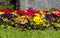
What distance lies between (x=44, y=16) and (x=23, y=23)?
0.71 meters

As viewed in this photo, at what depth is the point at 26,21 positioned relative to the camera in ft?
23.4

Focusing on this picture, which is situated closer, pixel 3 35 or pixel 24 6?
pixel 3 35

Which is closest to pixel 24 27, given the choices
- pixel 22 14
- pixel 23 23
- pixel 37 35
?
pixel 23 23

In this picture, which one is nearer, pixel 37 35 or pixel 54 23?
pixel 37 35

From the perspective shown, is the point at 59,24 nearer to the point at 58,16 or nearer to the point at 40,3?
the point at 58,16

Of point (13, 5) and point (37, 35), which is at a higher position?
point (37, 35)

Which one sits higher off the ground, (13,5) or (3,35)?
(3,35)

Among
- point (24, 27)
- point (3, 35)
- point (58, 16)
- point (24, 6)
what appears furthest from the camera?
point (24, 6)

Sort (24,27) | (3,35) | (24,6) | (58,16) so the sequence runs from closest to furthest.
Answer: (3,35) < (24,27) < (58,16) < (24,6)

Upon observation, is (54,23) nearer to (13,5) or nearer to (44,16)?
(44,16)

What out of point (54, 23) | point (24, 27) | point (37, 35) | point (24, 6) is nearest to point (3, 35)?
point (37, 35)

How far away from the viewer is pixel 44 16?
7.52 m

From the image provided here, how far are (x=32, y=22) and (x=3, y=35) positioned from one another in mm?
1804

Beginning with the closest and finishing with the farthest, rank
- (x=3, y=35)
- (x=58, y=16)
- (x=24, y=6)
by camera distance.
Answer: (x=3, y=35), (x=58, y=16), (x=24, y=6)
